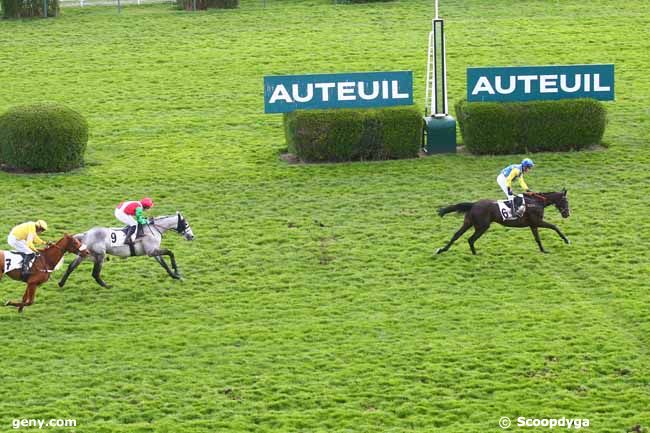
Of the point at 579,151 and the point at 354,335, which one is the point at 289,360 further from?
the point at 579,151

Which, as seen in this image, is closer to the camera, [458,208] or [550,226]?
[458,208]

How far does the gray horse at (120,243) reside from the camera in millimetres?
19344

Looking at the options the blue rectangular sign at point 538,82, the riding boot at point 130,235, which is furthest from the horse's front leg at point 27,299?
the blue rectangular sign at point 538,82

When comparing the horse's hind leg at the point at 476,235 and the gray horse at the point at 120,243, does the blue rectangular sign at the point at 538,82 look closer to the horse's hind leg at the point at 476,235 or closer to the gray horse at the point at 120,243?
the horse's hind leg at the point at 476,235

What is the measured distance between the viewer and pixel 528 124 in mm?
25984

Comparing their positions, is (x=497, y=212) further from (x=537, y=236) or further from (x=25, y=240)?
(x=25, y=240)

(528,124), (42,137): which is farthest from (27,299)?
(528,124)

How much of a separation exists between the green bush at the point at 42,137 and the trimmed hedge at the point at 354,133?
415 cm

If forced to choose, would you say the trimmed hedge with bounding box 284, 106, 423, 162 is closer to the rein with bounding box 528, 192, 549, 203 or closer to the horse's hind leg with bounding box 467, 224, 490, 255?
the horse's hind leg with bounding box 467, 224, 490, 255

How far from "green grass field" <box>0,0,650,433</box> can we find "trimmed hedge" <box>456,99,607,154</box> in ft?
1.37

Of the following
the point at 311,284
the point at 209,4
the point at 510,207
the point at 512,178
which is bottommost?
the point at 311,284

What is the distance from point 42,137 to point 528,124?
9.43 meters

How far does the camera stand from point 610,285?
19.7 m

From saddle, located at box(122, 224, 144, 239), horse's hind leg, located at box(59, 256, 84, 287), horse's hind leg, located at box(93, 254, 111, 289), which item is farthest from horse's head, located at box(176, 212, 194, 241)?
horse's hind leg, located at box(59, 256, 84, 287)
